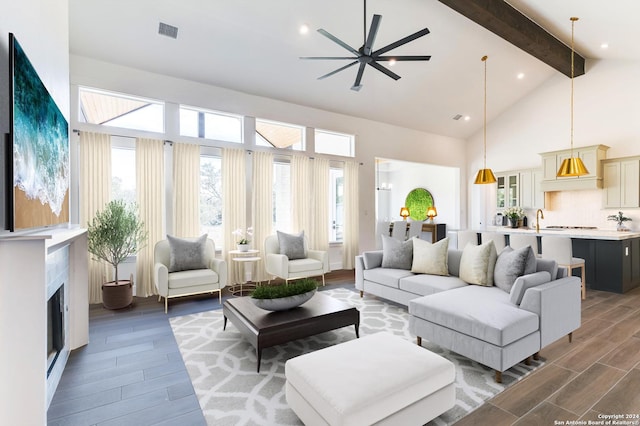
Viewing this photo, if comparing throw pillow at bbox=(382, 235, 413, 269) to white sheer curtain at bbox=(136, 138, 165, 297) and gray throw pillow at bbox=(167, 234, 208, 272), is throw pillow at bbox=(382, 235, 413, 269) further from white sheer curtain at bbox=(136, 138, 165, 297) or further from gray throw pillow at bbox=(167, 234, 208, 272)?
white sheer curtain at bbox=(136, 138, 165, 297)

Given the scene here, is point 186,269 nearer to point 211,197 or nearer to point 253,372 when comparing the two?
point 211,197

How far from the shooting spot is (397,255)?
4.43 m

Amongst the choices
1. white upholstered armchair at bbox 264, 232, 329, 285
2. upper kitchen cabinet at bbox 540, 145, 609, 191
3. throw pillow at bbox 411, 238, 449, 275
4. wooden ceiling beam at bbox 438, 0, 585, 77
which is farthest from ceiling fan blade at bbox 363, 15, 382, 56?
upper kitchen cabinet at bbox 540, 145, 609, 191

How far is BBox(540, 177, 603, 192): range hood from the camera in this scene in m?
6.38

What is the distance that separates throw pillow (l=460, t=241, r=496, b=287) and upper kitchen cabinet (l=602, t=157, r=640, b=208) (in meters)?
4.85

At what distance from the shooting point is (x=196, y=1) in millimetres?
3814

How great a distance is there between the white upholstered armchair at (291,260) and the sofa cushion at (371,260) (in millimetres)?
1028

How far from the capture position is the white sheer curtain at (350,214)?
22.2 feet

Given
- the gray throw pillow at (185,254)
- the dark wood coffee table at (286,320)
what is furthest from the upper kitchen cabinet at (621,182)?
the gray throw pillow at (185,254)

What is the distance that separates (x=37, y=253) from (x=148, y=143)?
143 inches

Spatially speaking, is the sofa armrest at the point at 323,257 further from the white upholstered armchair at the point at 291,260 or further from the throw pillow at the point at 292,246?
the throw pillow at the point at 292,246

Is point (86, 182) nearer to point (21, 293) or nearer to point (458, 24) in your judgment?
point (21, 293)

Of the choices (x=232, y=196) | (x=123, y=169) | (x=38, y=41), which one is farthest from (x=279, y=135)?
(x=38, y=41)

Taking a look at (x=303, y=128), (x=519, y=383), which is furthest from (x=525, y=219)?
(x=519, y=383)
